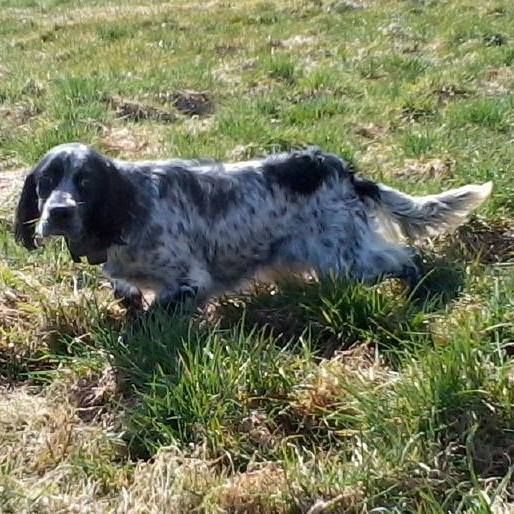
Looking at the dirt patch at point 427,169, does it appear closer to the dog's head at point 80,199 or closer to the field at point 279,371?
the field at point 279,371

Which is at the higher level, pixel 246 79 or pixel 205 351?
pixel 205 351

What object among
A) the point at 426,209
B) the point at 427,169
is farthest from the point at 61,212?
the point at 427,169

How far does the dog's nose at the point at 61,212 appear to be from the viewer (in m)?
4.54

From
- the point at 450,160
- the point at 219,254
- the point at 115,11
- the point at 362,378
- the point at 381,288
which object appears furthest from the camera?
the point at 115,11

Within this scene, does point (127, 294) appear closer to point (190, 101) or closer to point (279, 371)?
point (279, 371)

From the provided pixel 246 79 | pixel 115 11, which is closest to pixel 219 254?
pixel 246 79

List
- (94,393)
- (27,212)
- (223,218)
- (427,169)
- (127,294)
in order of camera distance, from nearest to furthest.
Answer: (94,393)
(27,212)
(127,294)
(223,218)
(427,169)

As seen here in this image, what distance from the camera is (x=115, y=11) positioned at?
1884 cm

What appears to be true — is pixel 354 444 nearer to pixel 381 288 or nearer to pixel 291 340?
pixel 291 340

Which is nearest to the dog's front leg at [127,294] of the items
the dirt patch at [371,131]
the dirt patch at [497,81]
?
the dirt patch at [371,131]

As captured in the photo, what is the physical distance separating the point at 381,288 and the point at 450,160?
2.53m

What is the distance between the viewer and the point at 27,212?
4.98m

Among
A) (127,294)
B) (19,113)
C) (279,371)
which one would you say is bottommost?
(19,113)

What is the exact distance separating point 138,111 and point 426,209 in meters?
4.12
